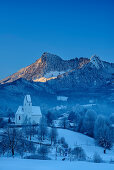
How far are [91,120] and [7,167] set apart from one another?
1858 inches

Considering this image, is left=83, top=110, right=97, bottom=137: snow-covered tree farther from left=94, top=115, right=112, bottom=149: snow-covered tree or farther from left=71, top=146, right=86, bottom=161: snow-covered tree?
left=71, top=146, right=86, bottom=161: snow-covered tree

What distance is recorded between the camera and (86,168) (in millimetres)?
11445

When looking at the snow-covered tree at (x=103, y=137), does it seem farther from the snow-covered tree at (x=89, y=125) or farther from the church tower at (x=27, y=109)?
the church tower at (x=27, y=109)

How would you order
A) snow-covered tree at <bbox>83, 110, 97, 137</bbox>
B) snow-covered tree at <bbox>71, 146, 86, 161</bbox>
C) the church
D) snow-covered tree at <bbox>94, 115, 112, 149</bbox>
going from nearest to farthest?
snow-covered tree at <bbox>71, 146, 86, 161</bbox>
snow-covered tree at <bbox>94, 115, 112, 149</bbox>
snow-covered tree at <bbox>83, 110, 97, 137</bbox>
the church

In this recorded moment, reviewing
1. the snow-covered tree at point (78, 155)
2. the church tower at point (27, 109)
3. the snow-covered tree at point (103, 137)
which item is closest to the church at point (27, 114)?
the church tower at point (27, 109)

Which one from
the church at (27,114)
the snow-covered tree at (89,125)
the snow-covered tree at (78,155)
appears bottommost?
the snow-covered tree at (78,155)

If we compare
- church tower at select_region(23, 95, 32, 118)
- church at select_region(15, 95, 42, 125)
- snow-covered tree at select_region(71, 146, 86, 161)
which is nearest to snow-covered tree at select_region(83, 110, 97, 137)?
church at select_region(15, 95, 42, 125)

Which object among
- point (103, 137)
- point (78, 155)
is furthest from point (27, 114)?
point (78, 155)

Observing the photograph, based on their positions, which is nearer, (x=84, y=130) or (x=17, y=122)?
→ (x=84, y=130)

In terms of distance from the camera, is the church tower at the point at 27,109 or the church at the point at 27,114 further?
the church tower at the point at 27,109

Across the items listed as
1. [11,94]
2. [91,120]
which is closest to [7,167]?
[91,120]

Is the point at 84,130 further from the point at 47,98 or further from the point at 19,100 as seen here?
the point at 47,98

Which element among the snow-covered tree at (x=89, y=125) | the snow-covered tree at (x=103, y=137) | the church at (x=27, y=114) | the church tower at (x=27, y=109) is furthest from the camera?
the church tower at (x=27, y=109)

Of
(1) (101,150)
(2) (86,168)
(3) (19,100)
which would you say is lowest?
(1) (101,150)
